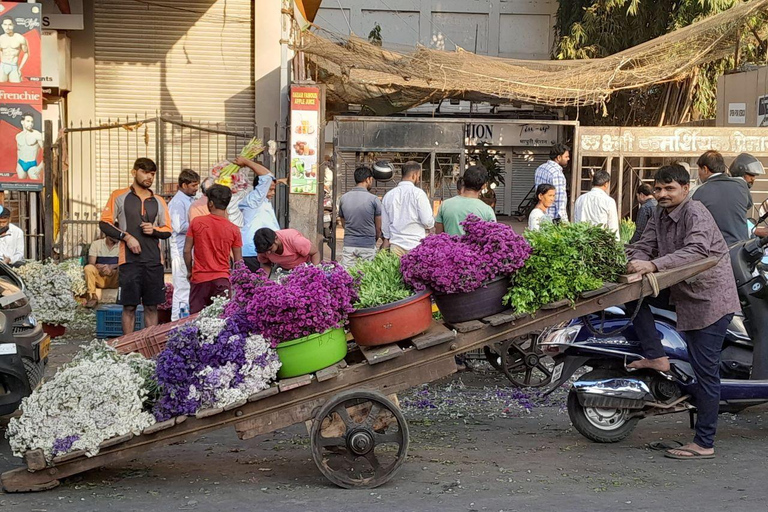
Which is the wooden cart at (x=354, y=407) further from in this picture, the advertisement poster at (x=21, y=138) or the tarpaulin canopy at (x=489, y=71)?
the tarpaulin canopy at (x=489, y=71)

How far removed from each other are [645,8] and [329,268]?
19062 mm

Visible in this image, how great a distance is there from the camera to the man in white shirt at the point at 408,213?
8.93m

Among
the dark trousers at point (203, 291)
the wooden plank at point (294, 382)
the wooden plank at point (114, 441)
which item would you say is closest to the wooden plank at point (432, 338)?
the wooden plank at point (294, 382)

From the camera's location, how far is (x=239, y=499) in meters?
5.07

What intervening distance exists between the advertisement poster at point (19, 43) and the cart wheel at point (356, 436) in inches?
276

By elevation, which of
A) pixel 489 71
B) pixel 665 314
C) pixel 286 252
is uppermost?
pixel 489 71

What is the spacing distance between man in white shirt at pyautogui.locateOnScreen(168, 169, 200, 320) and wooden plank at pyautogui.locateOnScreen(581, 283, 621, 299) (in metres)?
5.17

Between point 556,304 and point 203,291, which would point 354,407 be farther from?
point 203,291

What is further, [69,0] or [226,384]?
[69,0]

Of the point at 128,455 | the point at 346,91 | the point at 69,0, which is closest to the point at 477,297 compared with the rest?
the point at 128,455

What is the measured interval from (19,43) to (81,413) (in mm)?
6669

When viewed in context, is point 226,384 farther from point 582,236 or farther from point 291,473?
point 582,236

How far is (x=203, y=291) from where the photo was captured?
8195mm

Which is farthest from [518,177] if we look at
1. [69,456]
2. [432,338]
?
[69,456]
